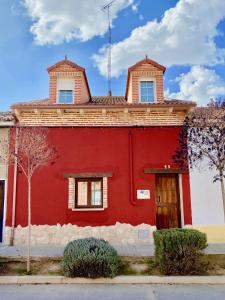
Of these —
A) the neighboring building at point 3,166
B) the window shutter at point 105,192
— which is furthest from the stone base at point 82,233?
the window shutter at point 105,192

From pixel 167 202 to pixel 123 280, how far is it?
4731 mm

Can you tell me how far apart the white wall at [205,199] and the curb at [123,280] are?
3.90 meters

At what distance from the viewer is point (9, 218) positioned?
9.81 meters

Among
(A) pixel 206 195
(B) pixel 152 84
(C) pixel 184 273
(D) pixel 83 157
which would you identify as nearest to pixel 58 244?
(D) pixel 83 157

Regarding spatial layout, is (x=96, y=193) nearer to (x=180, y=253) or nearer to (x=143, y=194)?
(x=143, y=194)

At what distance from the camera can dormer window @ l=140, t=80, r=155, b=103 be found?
36.4 ft

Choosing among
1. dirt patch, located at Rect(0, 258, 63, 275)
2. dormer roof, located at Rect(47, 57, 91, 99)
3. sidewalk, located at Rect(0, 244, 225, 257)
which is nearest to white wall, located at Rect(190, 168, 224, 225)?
sidewalk, located at Rect(0, 244, 225, 257)

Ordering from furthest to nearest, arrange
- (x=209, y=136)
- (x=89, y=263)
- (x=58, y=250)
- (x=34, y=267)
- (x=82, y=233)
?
(x=82, y=233), (x=58, y=250), (x=209, y=136), (x=34, y=267), (x=89, y=263)

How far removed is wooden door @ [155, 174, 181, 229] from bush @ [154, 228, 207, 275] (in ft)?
12.6

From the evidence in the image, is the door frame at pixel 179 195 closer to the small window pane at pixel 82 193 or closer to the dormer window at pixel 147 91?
the small window pane at pixel 82 193

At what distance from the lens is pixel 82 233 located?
31.9ft

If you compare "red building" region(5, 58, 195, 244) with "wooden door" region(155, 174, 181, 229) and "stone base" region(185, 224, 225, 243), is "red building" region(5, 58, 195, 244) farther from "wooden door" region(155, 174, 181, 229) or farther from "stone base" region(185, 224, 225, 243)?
"stone base" region(185, 224, 225, 243)

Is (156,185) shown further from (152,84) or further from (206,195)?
(152,84)

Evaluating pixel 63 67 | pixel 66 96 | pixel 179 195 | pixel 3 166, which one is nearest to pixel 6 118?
pixel 3 166
